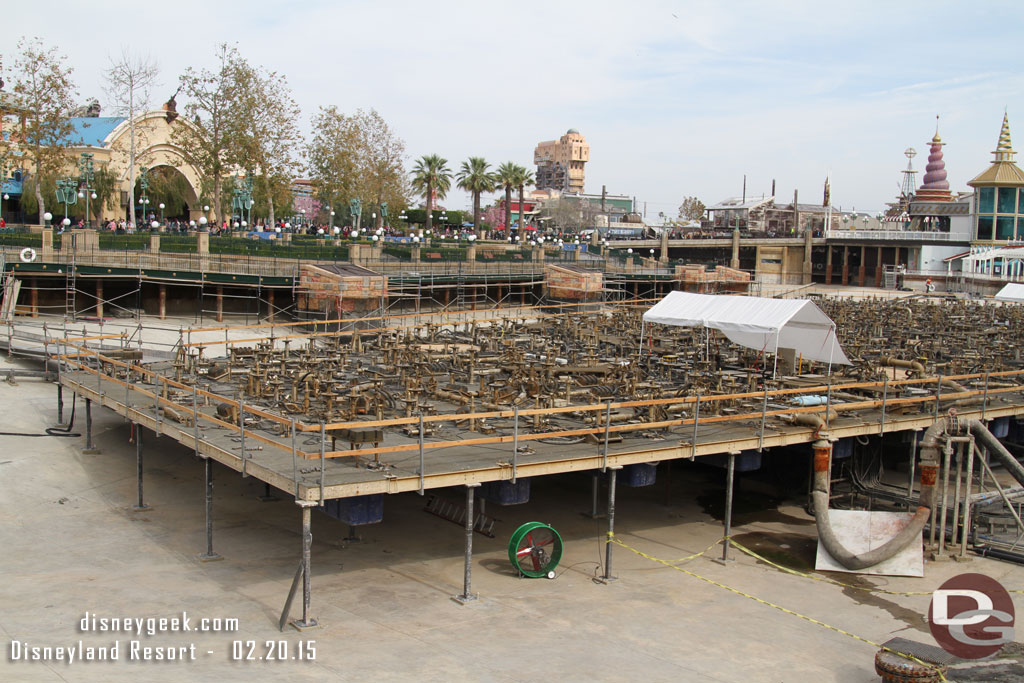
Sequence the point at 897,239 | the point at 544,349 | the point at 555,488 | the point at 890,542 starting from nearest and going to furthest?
1. the point at 890,542
2. the point at 555,488
3. the point at 544,349
4. the point at 897,239

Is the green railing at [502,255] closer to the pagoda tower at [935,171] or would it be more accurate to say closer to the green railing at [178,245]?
the green railing at [178,245]

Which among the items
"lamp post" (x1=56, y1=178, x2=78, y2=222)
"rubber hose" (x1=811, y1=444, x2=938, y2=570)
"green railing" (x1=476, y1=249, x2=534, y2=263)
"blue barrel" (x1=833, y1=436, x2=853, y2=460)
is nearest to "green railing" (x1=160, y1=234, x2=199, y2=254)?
"lamp post" (x1=56, y1=178, x2=78, y2=222)

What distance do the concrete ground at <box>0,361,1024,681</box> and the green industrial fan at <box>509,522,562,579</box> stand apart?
24 cm

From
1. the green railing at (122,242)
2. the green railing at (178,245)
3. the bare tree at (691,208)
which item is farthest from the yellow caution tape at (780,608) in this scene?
the bare tree at (691,208)

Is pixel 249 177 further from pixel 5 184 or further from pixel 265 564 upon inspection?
pixel 265 564

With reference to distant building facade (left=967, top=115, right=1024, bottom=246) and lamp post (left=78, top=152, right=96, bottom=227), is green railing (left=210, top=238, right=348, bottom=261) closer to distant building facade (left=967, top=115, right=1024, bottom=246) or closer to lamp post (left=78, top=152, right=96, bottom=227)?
lamp post (left=78, top=152, right=96, bottom=227)

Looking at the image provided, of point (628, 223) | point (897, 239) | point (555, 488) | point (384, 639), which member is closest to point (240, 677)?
point (384, 639)

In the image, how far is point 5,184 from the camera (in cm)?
6512

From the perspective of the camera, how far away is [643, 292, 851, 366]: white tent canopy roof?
24.6 meters

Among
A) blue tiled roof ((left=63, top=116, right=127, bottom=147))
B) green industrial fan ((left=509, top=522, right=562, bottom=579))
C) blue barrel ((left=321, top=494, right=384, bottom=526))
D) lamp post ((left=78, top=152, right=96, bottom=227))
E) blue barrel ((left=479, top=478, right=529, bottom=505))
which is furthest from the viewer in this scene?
blue tiled roof ((left=63, top=116, right=127, bottom=147))

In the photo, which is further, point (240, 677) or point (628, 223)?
point (628, 223)

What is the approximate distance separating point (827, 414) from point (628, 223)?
112 metres

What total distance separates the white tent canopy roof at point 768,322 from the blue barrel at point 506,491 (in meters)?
10.1

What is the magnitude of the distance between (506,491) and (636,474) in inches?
113
